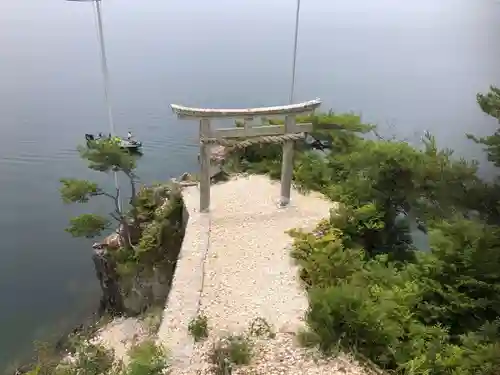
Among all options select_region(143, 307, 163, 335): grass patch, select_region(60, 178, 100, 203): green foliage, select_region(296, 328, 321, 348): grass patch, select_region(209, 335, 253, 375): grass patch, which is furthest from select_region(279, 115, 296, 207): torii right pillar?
select_region(209, 335, 253, 375): grass patch

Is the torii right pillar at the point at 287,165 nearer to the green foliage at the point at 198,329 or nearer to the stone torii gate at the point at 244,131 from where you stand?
the stone torii gate at the point at 244,131

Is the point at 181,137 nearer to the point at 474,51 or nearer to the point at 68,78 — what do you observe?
the point at 68,78

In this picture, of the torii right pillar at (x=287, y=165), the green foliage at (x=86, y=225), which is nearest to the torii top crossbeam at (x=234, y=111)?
the torii right pillar at (x=287, y=165)

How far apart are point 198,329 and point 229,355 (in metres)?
0.90

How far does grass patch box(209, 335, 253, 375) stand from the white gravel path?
0.35 metres

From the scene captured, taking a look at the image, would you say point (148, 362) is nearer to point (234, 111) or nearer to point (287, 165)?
point (234, 111)

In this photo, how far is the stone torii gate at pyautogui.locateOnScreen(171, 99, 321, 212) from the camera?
11.6 meters

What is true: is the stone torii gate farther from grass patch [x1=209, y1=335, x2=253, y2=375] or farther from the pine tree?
grass patch [x1=209, y1=335, x2=253, y2=375]

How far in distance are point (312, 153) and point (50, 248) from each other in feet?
35.7

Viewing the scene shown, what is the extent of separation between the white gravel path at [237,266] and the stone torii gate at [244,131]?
90 cm

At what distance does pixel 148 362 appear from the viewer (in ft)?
25.3

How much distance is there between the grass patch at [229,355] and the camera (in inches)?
316

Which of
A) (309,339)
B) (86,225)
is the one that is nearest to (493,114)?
(309,339)

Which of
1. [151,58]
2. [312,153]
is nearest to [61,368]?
[312,153]
